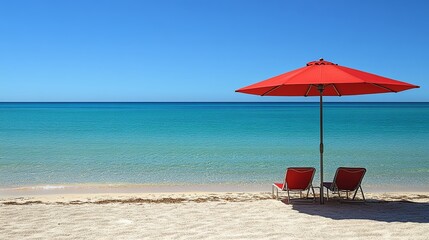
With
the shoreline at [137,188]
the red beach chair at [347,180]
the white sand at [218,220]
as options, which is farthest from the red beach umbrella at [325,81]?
the shoreline at [137,188]

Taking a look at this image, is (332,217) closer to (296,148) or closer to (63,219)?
(63,219)

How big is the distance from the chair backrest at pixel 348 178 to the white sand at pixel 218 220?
270mm

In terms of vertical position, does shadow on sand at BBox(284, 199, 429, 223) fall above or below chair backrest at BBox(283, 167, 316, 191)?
below

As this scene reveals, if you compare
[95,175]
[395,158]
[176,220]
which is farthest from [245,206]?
[395,158]

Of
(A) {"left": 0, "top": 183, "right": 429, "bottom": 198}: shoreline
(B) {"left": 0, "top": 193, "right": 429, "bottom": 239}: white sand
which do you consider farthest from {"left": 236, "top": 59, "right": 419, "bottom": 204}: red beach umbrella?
(A) {"left": 0, "top": 183, "right": 429, "bottom": 198}: shoreline

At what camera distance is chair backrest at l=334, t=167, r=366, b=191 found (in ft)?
21.1

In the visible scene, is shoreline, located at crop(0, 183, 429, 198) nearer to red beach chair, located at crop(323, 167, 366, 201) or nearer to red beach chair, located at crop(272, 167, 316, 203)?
red beach chair, located at crop(272, 167, 316, 203)

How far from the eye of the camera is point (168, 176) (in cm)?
1023

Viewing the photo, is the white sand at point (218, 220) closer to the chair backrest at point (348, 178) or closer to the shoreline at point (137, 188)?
the chair backrest at point (348, 178)

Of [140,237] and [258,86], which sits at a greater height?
[258,86]

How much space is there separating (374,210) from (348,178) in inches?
24.8

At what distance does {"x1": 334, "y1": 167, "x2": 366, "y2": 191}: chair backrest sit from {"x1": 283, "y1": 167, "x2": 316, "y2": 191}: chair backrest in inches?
15.8

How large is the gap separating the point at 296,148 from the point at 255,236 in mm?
11912

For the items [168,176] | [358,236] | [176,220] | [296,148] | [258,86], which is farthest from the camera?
[296,148]
